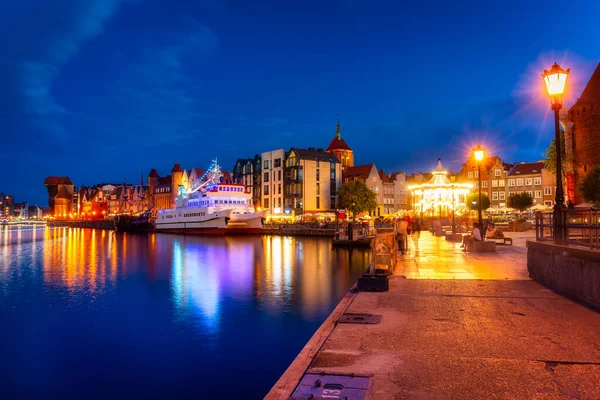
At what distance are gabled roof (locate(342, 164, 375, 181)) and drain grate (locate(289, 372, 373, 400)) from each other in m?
95.7

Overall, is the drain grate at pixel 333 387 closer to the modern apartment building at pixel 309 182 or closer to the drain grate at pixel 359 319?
the drain grate at pixel 359 319

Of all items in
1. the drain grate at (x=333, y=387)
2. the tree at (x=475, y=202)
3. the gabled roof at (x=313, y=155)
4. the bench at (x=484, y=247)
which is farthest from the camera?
the gabled roof at (x=313, y=155)

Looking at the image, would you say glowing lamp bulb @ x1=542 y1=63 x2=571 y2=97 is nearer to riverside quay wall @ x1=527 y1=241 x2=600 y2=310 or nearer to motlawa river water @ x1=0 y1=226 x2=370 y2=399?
riverside quay wall @ x1=527 y1=241 x2=600 y2=310

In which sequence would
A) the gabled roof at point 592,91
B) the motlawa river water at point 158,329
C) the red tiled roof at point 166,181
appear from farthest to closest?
the red tiled roof at point 166,181 < the gabled roof at point 592,91 < the motlawa river water at point 158,329

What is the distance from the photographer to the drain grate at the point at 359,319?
918 cm

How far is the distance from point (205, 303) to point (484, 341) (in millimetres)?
15649

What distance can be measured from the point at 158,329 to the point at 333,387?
12.2m

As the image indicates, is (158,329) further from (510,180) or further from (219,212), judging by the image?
(510,180)

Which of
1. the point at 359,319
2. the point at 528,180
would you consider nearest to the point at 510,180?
the point at 528,180

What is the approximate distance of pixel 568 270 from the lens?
11.3m

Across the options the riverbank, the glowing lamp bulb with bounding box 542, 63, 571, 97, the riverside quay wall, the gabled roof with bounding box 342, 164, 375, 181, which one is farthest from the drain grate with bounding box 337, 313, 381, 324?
the gabled roof with bounding box 342, 164, 375, 181

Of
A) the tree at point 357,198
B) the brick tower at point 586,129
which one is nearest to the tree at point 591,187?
the brick tower at point 586,129

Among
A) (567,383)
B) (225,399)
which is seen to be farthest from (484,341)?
(225,399)

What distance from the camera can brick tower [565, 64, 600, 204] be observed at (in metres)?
51.7
